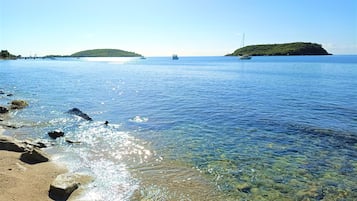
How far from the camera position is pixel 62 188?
448 inches

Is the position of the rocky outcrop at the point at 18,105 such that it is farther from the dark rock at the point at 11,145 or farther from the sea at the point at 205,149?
the dark rock at the point at 11,145

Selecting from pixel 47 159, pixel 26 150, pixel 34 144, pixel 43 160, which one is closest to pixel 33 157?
pixel 43 160

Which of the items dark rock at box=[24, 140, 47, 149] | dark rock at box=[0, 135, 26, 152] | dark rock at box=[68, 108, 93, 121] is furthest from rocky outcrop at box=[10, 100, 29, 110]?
dark rock at box=[0, 135, 26, 152]

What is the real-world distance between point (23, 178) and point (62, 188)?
8.55ft

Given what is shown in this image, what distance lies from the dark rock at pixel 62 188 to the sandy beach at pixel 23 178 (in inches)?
11.6

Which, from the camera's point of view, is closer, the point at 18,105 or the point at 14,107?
the point at 14,107

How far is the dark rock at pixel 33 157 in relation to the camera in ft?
49.1

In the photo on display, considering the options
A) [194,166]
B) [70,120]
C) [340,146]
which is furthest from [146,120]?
[340,146]

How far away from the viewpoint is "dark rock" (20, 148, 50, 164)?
14969mm

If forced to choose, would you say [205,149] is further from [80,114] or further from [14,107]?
[14,107]

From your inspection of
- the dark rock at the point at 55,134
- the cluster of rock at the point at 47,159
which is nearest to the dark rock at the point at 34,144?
the cluster of rock at the point at 47,159

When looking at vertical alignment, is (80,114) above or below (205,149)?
above

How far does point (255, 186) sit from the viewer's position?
12703mm

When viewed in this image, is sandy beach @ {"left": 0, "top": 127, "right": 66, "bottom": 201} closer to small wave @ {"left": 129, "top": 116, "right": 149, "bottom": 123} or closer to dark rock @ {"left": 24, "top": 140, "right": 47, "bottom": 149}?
dark rock @ {"left": 24, "top": 140, "right": 47, "bottom": 149}
